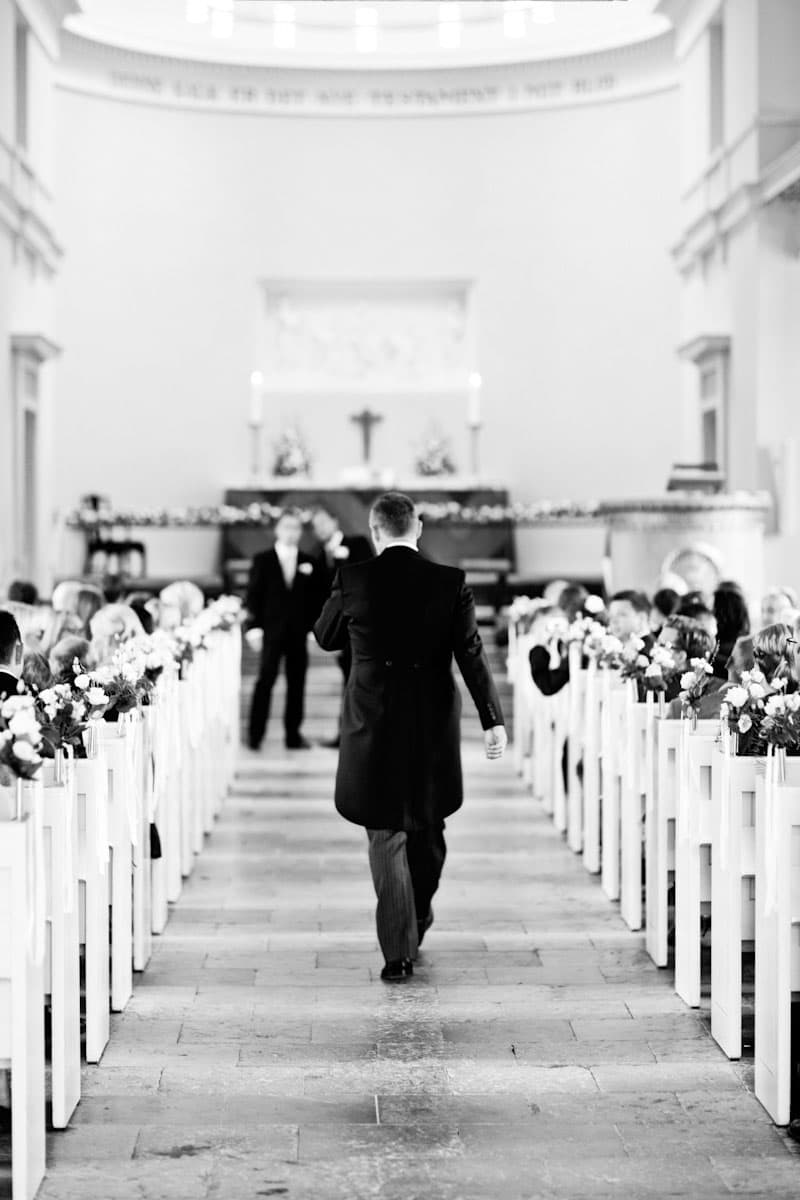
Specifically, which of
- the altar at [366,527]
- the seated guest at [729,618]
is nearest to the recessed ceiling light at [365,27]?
the altar at [366,527]

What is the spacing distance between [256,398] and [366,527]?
7.84 ft

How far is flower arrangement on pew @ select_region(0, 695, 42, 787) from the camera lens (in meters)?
4.16

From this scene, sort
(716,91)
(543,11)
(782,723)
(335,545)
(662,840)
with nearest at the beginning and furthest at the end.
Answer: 1. (782,723)
2. (662,840)
3. (335,545)
4. (716,91)
5. (543,11)

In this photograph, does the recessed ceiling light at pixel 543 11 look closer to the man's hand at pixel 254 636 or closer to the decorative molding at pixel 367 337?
the decorative molding at pixel 367 337

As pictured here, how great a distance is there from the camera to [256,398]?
2061 cm

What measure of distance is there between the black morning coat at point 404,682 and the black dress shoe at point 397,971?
52cm

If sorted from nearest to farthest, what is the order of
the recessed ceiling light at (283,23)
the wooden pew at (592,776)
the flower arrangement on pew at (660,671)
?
the flower arrangement on pew at (660,671)
the wooden pew at (592,776)
the recessed ceiling light at (283,23)

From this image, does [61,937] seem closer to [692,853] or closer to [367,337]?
[692,853]

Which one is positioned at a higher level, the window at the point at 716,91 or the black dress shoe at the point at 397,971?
the window at the point at 716,91

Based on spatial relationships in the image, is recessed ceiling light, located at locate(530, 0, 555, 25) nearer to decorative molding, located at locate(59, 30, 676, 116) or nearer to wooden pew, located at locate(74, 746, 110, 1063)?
decorative molding, located at locate(59, 30, 676, 116)

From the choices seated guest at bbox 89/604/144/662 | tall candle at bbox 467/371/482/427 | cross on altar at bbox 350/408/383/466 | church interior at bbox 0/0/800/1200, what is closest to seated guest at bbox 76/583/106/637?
church interior at bbox 0/0/800/1200

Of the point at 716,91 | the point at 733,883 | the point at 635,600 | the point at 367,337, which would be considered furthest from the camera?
the point at 367,337

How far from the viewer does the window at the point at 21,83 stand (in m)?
17.7

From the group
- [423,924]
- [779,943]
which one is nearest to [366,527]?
[423,924]
